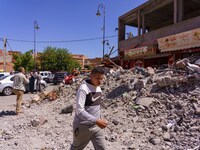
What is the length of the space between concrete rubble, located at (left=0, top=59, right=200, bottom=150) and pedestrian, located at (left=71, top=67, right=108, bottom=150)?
5.07ft

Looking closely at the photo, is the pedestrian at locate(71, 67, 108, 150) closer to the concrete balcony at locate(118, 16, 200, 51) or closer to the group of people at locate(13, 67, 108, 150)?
the group of people at locate(13, 67, 108, 150)

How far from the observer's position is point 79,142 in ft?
9.75

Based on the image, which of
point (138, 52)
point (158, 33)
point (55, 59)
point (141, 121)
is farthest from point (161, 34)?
point (55, 59)

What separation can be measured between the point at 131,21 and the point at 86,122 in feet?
67.3

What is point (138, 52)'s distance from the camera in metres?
18.4

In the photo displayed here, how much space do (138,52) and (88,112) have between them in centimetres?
1602

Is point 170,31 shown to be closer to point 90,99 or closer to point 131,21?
point 131,21

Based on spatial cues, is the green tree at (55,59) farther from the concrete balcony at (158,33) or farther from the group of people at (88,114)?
the group of people at (88,114)

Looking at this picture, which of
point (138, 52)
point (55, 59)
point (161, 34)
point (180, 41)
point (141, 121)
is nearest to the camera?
point (141, 121)

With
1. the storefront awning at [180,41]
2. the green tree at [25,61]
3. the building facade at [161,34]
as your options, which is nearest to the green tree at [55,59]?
the green tree at [25,61]

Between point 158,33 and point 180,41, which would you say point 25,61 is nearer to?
point 158,33

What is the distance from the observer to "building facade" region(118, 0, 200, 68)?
44.7 ft

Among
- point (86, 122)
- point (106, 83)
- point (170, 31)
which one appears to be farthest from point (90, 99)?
point (170, 31)

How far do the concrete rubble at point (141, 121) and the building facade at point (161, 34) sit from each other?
670cm
